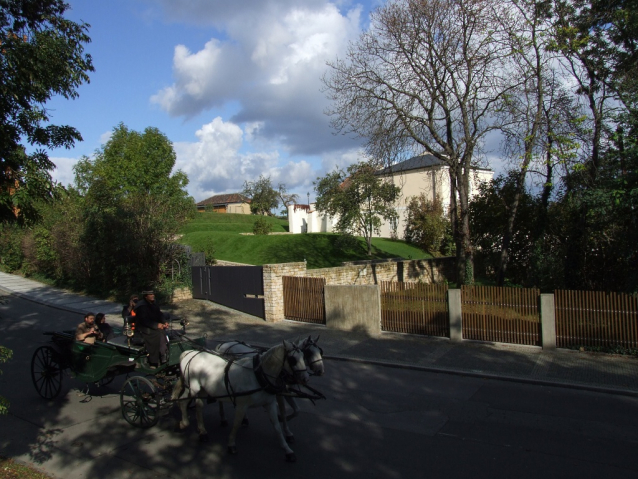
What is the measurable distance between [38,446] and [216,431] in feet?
8.21

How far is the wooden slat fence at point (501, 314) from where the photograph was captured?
479 inches

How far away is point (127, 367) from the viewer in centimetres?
796

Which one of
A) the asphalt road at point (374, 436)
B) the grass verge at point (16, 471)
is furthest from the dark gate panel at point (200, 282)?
the grass verge at point (16, 471)

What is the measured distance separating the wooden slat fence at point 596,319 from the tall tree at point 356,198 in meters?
16.7

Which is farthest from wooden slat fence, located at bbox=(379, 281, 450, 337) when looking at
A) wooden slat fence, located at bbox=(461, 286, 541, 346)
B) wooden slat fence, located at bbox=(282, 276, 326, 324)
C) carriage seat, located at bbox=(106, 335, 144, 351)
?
carriage seat, located at bbox=(106, 335, 144, 351)

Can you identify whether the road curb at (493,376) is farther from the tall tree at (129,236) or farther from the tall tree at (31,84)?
the tall tree at (129,236)

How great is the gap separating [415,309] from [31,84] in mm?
10875

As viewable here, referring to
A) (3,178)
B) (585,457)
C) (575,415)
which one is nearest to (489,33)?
(575,415)

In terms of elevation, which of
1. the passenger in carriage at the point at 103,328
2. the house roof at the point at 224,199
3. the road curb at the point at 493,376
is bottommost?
the road curb at the point at 493,376

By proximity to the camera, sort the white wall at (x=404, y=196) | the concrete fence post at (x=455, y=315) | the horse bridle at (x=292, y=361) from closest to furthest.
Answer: the horse bridle at (x=292, y=361) < the concrete fence post at (x=455, y=315) < the white wall at (x=404, y=196)

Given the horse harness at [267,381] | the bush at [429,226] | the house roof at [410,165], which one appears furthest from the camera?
the bush at [429,226]

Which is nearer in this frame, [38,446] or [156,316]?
[38,446]

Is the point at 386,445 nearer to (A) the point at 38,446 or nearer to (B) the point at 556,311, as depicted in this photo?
(A) the point at 38,446

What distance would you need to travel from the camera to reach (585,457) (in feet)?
19.9
